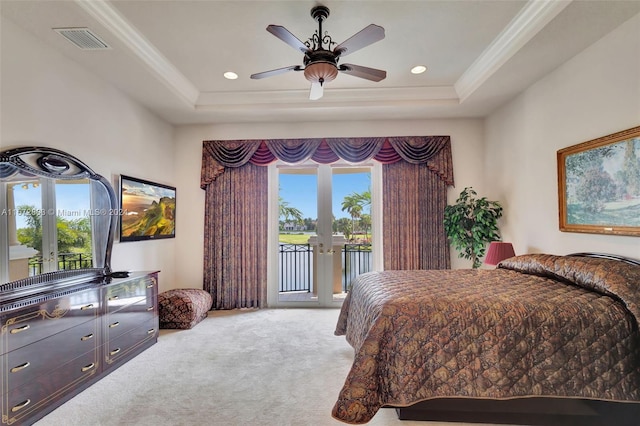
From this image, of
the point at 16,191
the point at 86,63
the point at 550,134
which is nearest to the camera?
the point at 16,191

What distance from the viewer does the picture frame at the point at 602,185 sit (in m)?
2.20

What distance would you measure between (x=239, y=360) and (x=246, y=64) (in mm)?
3074

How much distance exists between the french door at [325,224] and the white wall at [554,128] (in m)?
1.75

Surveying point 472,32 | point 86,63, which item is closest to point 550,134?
point 472,32

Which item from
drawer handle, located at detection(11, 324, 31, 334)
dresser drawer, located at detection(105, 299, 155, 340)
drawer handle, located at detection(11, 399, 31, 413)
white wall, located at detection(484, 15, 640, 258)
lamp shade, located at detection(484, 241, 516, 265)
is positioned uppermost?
white wall, located at detection(484, 15, 640, 258)

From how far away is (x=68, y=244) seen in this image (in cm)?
263

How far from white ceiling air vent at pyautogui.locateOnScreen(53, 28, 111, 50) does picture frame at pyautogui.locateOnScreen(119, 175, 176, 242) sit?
1.33 metres

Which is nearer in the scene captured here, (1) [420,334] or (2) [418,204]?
(1) [420,334]

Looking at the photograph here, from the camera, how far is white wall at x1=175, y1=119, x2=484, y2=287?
4.39 metres

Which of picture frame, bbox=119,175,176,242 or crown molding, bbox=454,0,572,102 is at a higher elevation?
crown molding, bbox=454,0,572,102

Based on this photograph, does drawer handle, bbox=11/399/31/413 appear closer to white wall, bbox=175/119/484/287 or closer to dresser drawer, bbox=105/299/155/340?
dresser drawer, bbox=105/299/155/340

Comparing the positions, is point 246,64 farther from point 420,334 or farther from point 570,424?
point 570,424

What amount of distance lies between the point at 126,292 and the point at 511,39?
4.34m

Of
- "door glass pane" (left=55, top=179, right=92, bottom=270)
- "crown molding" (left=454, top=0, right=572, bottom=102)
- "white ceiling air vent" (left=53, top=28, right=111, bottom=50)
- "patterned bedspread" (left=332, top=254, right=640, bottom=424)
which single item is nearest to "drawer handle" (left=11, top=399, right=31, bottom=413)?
"door glass pane" (left=55, top=179, right=92, bottom=270)
